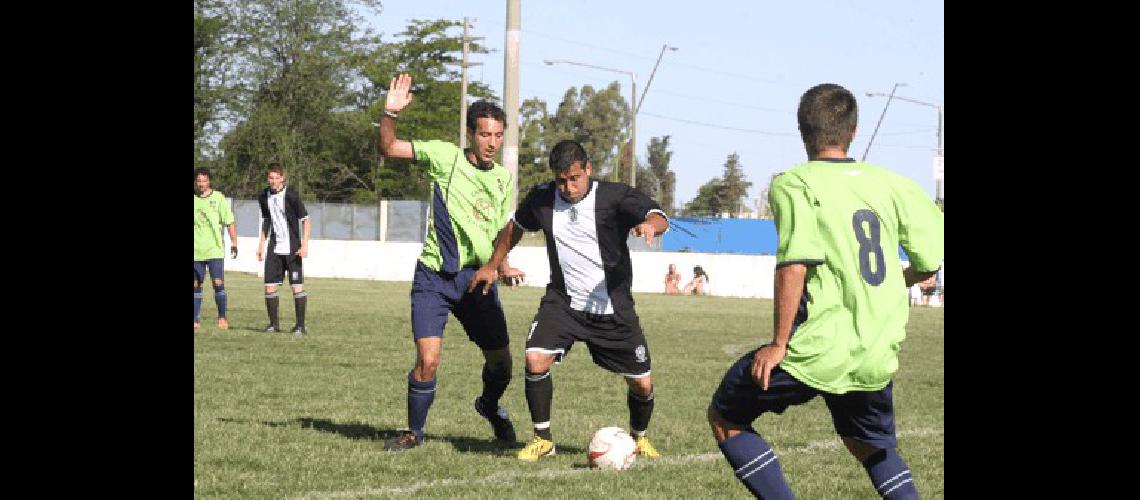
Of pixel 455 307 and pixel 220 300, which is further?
pixel 220 300

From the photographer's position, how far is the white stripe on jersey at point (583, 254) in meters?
8.25

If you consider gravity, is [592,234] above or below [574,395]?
above

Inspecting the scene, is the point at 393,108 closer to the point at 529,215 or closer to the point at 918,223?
the point at 529,215

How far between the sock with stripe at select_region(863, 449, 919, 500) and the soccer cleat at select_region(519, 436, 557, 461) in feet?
10.0

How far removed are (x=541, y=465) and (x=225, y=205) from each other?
1159cm

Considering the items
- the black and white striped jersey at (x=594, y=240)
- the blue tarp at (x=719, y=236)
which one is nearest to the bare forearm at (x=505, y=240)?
the black and white striped jersey at (x=594, y=240)

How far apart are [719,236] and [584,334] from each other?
40835 millimetres

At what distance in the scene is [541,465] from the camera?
7988 mm

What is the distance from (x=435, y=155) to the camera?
8664mm

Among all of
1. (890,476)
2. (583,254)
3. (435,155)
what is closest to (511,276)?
(583,254)

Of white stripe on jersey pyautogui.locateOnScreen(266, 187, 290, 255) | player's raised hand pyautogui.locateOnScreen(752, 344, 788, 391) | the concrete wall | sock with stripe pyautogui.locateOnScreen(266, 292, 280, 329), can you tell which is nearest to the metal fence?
the concrete wall

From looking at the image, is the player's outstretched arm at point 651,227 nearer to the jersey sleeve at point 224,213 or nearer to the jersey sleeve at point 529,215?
the jersey sleeve at point 529,215
